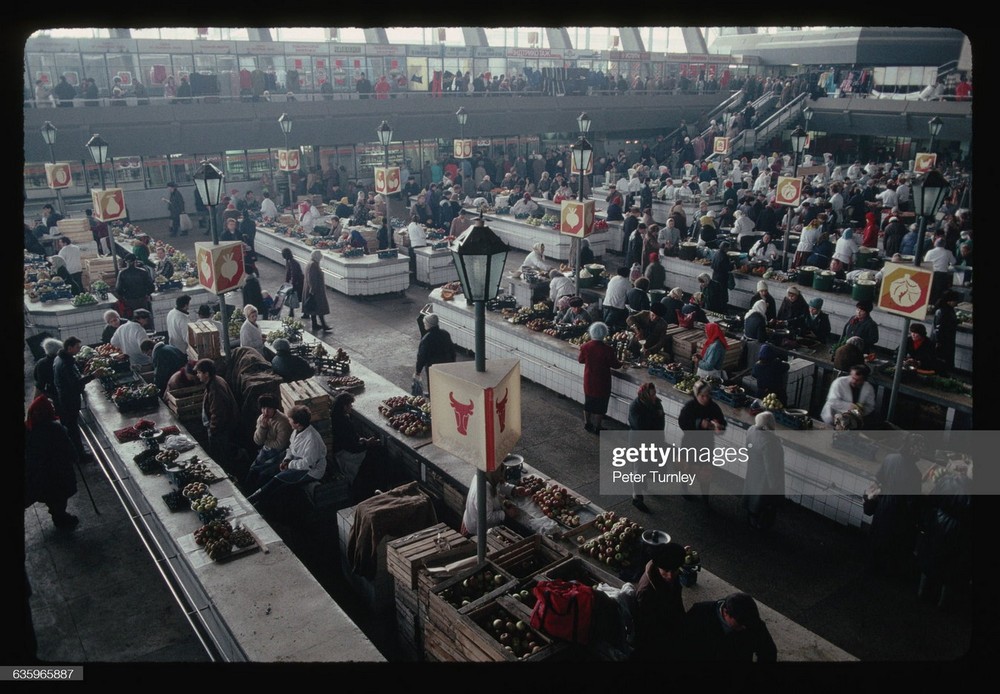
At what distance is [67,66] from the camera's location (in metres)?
23.6

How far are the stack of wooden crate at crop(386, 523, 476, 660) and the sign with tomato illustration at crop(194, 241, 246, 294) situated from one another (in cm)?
493

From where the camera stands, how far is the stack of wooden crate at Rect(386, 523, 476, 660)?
241 inches

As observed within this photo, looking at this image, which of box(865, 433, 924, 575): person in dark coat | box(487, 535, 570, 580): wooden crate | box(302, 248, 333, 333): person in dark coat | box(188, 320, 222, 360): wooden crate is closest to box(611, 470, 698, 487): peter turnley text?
box(865, 433, 924, 575): person in dark coat

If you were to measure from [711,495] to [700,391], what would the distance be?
1.48 metres

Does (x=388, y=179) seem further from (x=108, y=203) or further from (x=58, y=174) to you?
(x=58, y=174)

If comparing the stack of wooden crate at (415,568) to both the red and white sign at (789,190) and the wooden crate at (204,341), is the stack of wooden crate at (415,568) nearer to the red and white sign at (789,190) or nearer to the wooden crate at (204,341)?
the wooden crate at (204,341)

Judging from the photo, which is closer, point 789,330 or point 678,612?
point 678,612

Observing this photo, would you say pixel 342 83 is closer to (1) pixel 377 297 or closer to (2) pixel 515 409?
(1) pixel 377 297

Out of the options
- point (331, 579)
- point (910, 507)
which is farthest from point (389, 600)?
point (910, 507)

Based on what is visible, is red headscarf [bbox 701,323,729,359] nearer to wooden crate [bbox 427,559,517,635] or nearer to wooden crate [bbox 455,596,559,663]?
wooden crate [bbox 427,559,517,635]

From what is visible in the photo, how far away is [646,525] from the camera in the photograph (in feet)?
26.9

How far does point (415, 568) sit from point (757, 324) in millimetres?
6749

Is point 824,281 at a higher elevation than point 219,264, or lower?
lower

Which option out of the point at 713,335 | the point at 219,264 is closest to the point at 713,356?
the point at 713,335
